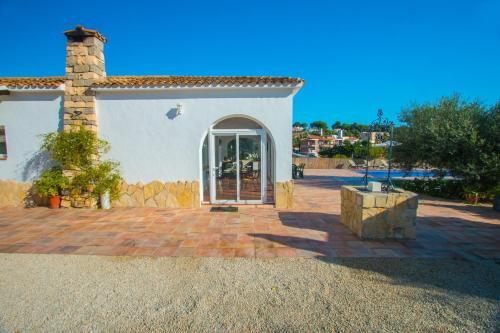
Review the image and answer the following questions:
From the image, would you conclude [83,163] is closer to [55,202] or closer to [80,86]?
[55,202]

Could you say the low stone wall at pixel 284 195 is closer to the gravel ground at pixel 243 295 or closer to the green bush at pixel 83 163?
the gravel ground at pixel 243 295

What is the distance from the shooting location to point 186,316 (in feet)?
9.52

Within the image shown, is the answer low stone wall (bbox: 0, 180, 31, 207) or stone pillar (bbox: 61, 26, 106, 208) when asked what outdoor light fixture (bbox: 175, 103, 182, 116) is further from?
low stone wall (bbox: 0, 180, 31, 207)

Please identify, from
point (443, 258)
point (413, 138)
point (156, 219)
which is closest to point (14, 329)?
point (156, 219)

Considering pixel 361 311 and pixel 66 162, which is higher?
pixel 66 162

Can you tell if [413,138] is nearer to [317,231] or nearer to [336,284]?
[317,231]

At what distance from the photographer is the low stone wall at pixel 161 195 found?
8.03m

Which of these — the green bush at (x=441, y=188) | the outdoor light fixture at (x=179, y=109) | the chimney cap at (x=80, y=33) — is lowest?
the green bush at (x=441, y=188)

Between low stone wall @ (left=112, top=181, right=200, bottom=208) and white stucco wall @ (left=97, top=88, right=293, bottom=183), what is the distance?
0.21 meters

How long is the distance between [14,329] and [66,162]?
598 cm

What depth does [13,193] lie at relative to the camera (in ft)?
27.3

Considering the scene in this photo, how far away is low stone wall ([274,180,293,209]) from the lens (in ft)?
25.9

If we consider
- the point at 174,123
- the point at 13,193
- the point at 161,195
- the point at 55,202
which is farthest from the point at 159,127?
the point at 13,193

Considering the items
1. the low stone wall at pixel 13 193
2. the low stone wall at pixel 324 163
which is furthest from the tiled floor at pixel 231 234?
the low stone wall at pixel 324 163
